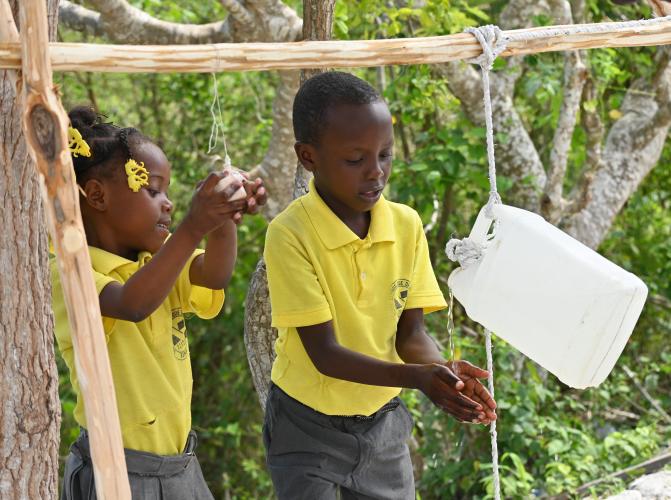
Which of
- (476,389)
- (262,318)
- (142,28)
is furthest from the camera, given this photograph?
(142,28)

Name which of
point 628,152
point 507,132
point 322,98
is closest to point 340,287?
point 322,98

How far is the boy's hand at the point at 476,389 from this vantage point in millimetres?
2162

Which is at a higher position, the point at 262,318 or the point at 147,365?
the point at 147,365

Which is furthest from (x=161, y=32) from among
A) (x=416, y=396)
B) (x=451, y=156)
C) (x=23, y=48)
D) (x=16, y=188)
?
(x=23, y=48)

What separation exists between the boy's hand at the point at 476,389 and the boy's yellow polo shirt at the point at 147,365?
59cm

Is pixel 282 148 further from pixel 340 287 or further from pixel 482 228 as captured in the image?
pixel 482 228

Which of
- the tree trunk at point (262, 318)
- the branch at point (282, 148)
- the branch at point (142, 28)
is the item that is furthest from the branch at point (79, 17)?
the tree trunk at point (262, 318)

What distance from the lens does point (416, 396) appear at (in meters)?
5.10

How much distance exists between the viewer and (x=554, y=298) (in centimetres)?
217

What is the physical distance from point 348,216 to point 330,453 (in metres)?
0.55

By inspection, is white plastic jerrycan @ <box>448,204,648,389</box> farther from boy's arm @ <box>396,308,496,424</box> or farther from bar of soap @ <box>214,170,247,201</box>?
bar of soap @ <box>214,170,247,201</box>

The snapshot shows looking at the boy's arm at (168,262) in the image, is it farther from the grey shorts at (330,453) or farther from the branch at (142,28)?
the branch at (142,28)

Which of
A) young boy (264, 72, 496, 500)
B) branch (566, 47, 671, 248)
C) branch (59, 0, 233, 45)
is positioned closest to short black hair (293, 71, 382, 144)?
young boy (264, 72, 496, 500)

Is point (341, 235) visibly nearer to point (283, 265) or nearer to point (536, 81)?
point (283, 265)
